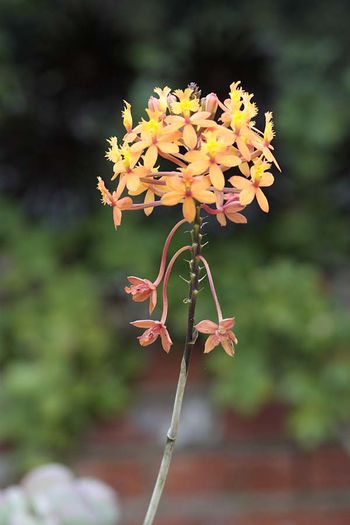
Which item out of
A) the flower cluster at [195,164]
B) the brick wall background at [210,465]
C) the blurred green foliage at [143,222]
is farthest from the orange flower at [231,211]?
the brick wall background at [210,465]

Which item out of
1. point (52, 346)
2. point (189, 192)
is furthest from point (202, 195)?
point (52, 346)

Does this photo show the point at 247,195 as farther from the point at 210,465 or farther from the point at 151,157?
the point at 210,465

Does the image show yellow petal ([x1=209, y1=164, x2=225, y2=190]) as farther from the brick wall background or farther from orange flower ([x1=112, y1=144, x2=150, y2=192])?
the brick wall background

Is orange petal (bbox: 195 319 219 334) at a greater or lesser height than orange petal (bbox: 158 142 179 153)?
lesser

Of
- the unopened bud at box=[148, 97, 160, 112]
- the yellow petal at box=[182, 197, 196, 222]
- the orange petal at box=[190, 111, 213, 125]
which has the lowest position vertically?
the yellow petal at box=[182, 197, 196, 222]

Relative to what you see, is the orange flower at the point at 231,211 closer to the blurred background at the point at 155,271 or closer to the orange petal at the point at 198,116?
the orange petal at the point at 198,116

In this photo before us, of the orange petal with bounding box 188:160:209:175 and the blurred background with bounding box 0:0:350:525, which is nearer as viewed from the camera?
the orange petal with bounding box 188:160:209:175

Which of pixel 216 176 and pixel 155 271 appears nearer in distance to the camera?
pixel 216 176

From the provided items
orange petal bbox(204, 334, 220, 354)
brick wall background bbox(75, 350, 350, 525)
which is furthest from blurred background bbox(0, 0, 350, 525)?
orange petal bbox(204, 334, 220, 354)
